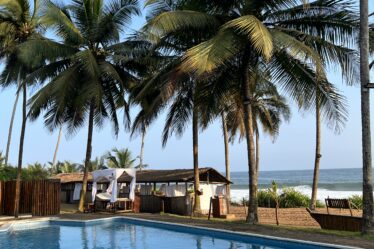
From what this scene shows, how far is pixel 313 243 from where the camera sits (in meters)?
10.0

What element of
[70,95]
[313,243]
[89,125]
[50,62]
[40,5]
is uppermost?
[40,5]

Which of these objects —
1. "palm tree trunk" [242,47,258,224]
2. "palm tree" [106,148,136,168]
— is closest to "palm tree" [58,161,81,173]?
"palm tree" [106,148,136,168]

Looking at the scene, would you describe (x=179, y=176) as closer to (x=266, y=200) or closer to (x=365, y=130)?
(x=266, y=200)

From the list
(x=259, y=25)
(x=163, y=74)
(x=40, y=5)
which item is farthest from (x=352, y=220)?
(x=40, y=5)

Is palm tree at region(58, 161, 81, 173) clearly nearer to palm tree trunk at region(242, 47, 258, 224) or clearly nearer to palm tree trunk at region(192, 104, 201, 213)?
palm tree trunk at region(192, 104, 201, 213)

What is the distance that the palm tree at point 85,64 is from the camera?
18.8 metres

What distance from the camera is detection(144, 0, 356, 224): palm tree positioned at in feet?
38.2

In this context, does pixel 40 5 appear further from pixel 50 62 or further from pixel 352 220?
pixel 352 220

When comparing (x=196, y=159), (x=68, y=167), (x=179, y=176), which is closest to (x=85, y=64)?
(x=196, y=159)

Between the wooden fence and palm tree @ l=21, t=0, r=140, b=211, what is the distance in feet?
7.28

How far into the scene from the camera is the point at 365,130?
1080 cm

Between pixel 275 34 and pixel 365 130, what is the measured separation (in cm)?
352

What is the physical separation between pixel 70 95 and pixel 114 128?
3514mm

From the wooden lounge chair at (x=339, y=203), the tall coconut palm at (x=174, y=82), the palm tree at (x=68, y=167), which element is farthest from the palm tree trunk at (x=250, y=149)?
the palm tree at (x=68, y=167)
